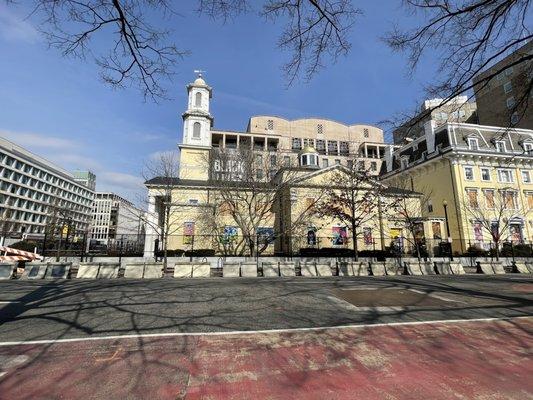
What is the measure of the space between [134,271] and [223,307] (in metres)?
9.53

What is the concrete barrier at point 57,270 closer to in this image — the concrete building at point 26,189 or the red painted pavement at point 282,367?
the red painted pavement at point 282,367

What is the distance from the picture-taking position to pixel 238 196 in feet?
98.3

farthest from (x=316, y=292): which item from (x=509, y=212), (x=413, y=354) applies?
(x=509, y=212)

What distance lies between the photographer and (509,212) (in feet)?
135

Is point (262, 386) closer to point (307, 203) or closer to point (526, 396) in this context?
point (526, 396)

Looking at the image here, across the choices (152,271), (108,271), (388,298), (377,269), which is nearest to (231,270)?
(152,271)

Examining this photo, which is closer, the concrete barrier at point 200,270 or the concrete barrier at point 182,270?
the concrete barrier at point 182,270

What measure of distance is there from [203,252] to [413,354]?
25738 mm

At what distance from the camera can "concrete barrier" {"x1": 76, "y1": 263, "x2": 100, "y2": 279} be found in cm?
1550

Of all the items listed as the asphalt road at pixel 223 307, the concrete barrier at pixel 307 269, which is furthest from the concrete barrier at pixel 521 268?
the concrete barrier at pixel 307 269

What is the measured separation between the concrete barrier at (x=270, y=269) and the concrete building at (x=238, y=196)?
30.6 feet

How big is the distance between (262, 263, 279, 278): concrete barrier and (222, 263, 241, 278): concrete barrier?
4.90ft

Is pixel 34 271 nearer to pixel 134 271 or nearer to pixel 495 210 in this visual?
pixel 134 271

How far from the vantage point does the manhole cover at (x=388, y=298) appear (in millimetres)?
8873
